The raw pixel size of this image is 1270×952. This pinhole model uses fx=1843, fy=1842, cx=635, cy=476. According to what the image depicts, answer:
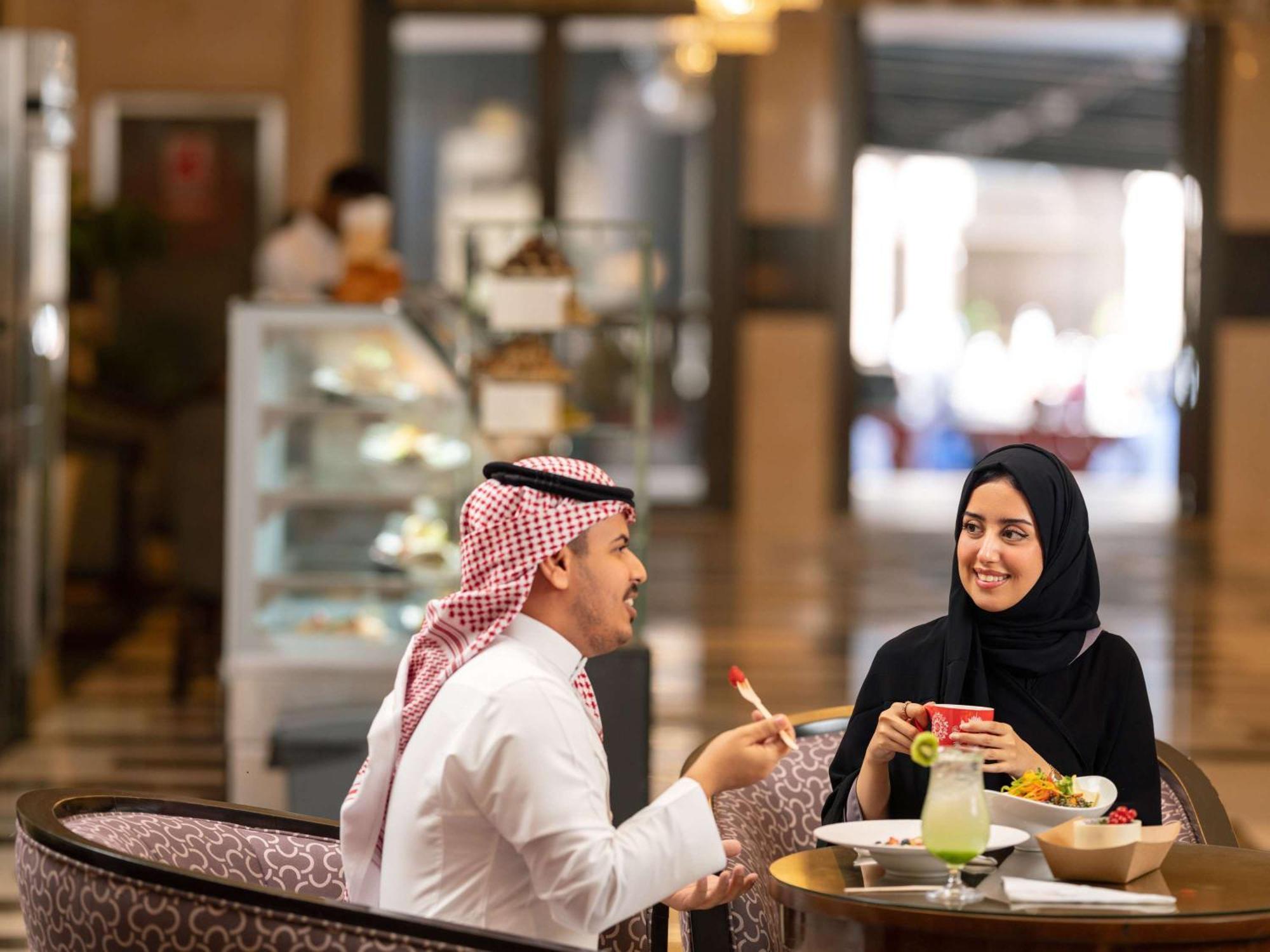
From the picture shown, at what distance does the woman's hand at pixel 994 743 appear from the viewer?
2.41m

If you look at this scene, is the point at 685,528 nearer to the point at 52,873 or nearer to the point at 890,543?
the point at 890,543

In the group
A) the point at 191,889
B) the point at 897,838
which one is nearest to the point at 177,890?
the point at 191,889

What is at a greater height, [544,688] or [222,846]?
[544,688]

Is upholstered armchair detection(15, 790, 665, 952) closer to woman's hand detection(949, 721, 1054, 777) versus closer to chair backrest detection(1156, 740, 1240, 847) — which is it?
woman's hand detection(949, 721, 1054, 777)

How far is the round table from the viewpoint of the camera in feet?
6.81

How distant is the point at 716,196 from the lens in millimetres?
13031

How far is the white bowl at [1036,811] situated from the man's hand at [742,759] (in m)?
0.35

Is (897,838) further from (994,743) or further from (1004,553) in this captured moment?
(1004,553)

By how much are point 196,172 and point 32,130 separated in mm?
5203

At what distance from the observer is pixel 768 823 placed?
2.98m

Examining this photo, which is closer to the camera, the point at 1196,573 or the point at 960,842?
the point at 960,842

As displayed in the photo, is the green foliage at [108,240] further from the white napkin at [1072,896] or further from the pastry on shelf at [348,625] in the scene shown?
the white napkin at [1072,896]

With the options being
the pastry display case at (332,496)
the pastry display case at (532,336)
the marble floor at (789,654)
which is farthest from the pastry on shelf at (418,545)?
the marble floor at (789,654)

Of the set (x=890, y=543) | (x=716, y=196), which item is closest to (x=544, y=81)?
(x=716, y=196)
